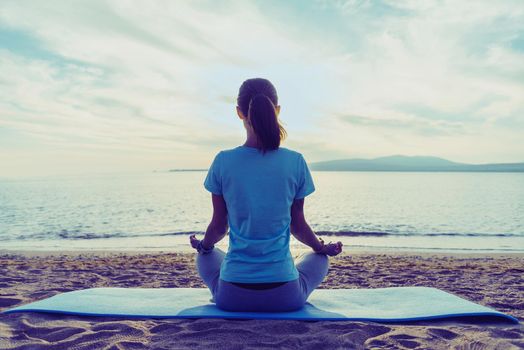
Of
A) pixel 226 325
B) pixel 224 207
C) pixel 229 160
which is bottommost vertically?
pixel 226 325

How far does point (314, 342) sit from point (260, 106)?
1.66 metres

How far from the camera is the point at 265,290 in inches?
141

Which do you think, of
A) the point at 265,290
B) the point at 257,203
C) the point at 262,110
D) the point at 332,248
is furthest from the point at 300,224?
the point at 262,110

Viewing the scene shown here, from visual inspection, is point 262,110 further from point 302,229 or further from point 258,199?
point 302,229

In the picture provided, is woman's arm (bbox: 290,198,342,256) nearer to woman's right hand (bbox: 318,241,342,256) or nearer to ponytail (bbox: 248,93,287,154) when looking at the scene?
woman's right hand (bbox: 318,241,342,256)

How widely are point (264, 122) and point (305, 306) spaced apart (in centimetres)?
174

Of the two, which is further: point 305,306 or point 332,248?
point 305,306

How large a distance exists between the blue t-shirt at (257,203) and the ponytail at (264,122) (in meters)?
0.10

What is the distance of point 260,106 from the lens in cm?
325

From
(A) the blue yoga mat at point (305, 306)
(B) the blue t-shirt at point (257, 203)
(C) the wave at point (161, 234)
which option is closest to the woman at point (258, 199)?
(B) the blue t-shirt at point (257, 203)

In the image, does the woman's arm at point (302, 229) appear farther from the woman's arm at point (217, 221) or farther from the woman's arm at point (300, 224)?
the woman's arm at point (217, 221)

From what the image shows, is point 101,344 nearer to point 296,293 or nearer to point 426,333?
point 296,293

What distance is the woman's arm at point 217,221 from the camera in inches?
138

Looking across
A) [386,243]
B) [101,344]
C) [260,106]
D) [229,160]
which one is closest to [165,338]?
[101,344]
